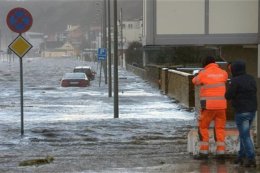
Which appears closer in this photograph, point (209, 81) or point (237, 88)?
point (237, 88)

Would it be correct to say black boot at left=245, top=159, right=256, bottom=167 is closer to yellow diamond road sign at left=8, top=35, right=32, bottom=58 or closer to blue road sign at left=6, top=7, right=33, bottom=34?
yellow diamond road sign at left=8, top=35, right=32, bottom=58

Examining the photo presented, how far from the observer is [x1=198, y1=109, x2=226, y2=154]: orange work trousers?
1062 cm

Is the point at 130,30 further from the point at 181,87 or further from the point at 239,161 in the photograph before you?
the point at 239,161

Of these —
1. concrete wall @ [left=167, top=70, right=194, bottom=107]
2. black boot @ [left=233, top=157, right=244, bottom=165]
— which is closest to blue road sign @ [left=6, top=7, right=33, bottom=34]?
black boot @ [left=233, top=157, right=244, bottom=165]

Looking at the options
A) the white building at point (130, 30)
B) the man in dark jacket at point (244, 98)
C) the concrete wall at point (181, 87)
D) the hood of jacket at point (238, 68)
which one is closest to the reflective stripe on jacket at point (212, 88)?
the man in dark jacket at point (244, 98)

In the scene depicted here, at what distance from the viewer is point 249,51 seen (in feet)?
49.0

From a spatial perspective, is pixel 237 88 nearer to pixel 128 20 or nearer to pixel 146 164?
pixel 146 164

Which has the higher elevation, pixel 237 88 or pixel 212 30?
pixel 212 30

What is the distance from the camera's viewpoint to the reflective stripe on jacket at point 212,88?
413 inches

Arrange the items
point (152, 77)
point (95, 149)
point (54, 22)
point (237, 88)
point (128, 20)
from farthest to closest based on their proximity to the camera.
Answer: point (54, 22) < point (128, 20) < point (152, 77) < point (95, 149) < point (237, 88)

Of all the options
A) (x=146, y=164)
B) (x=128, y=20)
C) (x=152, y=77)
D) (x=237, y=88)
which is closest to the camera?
(x=237, y=88)

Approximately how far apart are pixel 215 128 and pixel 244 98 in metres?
1.03

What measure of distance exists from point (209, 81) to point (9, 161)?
11.8ft

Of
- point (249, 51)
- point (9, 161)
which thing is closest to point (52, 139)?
point (9, 161)
